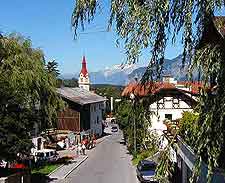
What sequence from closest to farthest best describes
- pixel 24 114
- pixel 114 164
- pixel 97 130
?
1. pixel 24 114
2. pixel 114 164
3. pixel 97 130

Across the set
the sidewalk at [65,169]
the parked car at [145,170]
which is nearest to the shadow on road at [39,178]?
the sidewalk at [65,169]

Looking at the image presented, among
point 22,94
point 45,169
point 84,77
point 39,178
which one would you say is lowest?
point 45,169

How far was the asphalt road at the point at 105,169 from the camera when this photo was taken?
37253 mm

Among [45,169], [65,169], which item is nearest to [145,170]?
[65,169]

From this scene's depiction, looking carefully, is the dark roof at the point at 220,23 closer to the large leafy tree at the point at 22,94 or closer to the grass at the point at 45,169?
the large leafy tree at the point at 22,94

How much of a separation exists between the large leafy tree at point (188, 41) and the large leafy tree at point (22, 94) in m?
21.6

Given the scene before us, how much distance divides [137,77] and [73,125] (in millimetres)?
64523

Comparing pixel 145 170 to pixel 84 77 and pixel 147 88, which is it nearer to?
pixel 147 88

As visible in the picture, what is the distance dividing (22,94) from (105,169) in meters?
13.1

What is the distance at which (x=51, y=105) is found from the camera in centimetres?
4122

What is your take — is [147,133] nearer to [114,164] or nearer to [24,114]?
[24,114]

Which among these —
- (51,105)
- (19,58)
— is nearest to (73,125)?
(51,105)

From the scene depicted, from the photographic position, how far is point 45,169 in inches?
1702

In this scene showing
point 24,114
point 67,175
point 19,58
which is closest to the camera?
point 24,114
